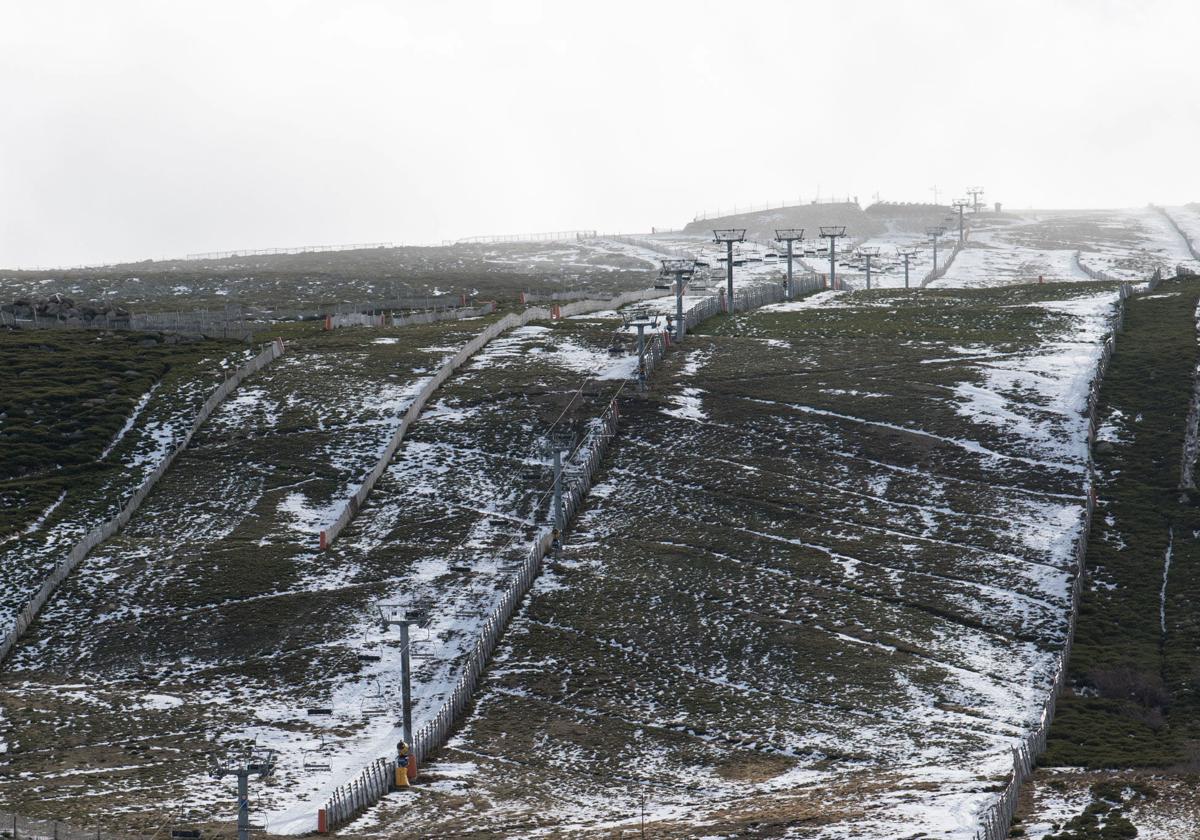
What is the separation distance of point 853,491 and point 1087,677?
776 inches

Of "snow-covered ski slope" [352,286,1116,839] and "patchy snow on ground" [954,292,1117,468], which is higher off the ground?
"patchy snow on ground" [954,292,1117,468]

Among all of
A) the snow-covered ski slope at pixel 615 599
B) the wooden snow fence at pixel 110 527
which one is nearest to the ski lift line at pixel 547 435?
the snow-covered ski slope at pixel 615 599

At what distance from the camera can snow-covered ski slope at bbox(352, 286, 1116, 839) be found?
43438 mm

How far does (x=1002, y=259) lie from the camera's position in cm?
19850

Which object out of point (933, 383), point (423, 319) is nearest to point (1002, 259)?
point (423, 319)

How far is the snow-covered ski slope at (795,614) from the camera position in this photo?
1710 inches

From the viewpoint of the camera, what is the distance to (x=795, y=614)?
59062 millimetres

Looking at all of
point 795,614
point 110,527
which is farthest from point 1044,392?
point 110,527

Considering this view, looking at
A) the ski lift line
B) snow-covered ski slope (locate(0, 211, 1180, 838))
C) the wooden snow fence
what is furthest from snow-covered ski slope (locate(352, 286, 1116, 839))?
the wooden snow fence

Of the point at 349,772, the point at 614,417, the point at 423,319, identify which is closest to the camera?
the point at 349,772

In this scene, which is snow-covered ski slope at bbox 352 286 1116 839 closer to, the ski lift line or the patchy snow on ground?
the patchy snow on ground

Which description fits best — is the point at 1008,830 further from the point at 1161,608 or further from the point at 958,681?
the point at 1161,608

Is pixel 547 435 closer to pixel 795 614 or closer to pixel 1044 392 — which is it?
pixel 795 614

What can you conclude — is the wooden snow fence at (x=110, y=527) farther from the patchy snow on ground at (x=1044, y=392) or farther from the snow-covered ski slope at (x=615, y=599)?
the patchy snow on ground at (x=1044, y=392)
